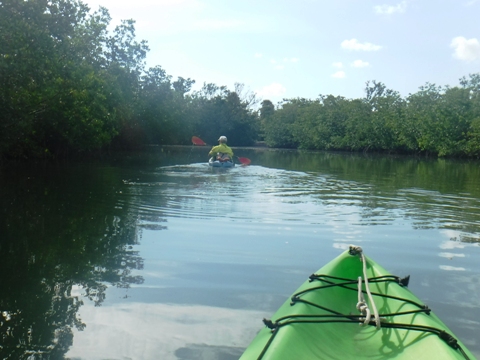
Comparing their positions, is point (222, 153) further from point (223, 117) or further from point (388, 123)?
point (223, 117)

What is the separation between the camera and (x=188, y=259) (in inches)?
257

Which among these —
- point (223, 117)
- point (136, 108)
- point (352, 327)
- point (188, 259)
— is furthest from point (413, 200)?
point (223, 117)

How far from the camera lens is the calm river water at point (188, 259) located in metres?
4.20

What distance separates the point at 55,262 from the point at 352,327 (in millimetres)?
3896

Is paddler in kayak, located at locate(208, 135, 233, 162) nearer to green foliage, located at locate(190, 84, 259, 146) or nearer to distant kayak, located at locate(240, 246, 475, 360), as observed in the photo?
distant kayak, located at locate(240, 246, 475, 360)

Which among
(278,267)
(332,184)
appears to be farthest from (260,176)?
(278,267)

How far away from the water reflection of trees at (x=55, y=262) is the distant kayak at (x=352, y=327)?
1.69 m

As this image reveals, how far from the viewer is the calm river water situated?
4199mm

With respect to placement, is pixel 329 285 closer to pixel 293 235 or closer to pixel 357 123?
pixel 293 235

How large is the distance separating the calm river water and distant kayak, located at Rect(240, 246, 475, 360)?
67cm

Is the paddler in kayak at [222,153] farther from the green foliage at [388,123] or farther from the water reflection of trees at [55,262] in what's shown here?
the green foliage at [388,123]

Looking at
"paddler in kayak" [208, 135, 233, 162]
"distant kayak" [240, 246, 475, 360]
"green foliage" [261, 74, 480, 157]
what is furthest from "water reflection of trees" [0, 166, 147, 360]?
"green foliage" [261, 74, 480, 157]

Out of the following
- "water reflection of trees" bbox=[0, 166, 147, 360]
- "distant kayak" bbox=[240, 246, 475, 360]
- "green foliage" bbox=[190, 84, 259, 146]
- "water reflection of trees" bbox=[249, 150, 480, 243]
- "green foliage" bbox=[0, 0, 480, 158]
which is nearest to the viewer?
"distant kayak" bbox=[240, 246, 475, 360]

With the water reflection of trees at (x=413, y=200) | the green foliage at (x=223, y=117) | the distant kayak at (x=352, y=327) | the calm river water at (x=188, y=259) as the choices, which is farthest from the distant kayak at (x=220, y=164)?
the green foliage at (x=223, y=117)
